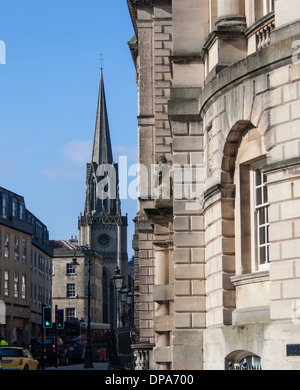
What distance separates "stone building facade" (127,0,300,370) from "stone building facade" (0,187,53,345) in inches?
2176

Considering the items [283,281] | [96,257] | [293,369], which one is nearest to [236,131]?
[283,281]

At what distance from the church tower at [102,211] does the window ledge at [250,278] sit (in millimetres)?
162556

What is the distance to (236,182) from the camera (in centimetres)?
1909

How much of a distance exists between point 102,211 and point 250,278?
172825mm

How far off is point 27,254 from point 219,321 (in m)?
70.2

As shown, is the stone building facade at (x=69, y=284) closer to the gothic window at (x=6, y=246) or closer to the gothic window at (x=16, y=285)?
the gothic window at (x=16, y=285)

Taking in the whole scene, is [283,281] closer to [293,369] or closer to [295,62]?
[293,369]

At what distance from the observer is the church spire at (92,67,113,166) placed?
602 ft

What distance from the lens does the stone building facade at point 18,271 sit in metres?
81.2


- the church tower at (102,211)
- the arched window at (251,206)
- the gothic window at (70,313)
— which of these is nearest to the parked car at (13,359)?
the arched window at (251,206)

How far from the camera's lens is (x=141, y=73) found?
1571 inches

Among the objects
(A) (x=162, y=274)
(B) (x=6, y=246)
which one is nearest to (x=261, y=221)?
(A) (x=162, y=274)

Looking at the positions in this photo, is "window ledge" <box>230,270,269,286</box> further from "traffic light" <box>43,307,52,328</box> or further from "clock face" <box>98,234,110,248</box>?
"clock face" <box>98,234,110,248</box>
